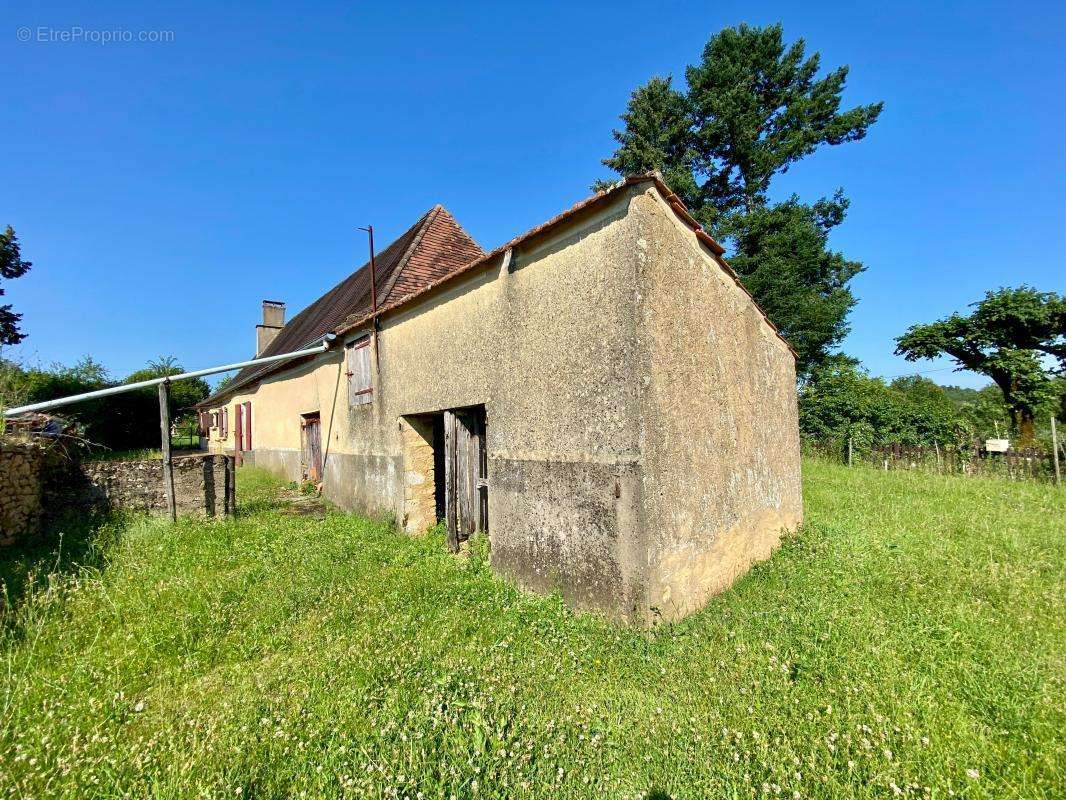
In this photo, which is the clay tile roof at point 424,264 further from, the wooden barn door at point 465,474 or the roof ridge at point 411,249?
the wooden barn door at point 465,474

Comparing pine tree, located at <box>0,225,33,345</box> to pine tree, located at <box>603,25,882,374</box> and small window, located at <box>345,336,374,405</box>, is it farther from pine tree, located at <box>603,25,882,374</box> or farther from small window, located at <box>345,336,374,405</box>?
pine tree, located at <box>603,25,882,374</box>

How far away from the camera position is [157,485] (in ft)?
23.2

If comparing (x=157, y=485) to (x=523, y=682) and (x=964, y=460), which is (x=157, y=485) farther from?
(x=964, y=460)

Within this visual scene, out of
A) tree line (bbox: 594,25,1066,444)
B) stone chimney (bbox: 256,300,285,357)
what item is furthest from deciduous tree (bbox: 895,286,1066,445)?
stone chimney (bbox: 256,300,285,357)

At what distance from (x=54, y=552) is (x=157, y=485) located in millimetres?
1861

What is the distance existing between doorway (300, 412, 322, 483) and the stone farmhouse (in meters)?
4.87

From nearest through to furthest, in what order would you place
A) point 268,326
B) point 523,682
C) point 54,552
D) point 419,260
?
point 523,682 < point 54,552 < point 419,260 < point 268,326

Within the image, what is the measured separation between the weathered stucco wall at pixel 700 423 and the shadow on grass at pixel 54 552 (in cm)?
595

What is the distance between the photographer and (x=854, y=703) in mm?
2865

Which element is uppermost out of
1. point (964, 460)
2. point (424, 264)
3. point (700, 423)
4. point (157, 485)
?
point (424, 264)

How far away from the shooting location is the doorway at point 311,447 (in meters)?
11.4

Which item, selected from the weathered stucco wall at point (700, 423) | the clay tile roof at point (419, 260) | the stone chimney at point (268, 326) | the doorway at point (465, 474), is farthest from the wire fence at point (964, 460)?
the stone chimney at point (268, 326)

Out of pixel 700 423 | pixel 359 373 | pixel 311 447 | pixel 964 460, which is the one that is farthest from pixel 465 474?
pixel 964 460

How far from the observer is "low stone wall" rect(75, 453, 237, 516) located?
678 centimetres
